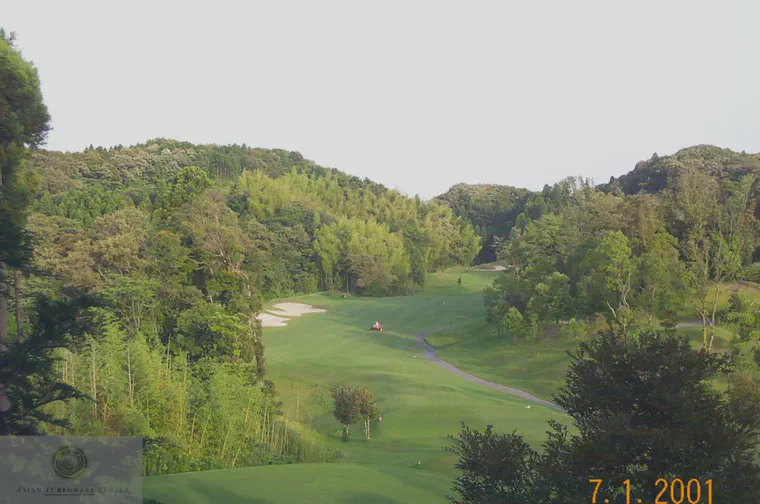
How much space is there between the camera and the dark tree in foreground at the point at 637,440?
20.0 feet

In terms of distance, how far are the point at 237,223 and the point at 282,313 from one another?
25317 mm

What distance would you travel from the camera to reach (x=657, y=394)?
6.42m

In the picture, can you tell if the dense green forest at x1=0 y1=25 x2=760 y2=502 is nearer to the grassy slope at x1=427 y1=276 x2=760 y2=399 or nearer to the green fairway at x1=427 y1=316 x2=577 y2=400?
the grassy slope at x1=427 y1=276 x2=760 y2=399

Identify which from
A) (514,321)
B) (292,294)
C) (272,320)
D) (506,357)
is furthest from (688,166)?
(292,294)

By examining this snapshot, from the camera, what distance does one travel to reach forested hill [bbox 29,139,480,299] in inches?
1187

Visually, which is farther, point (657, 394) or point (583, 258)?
point (583, 258)

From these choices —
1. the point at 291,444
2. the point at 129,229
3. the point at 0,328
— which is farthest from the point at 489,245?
the point at 0,328

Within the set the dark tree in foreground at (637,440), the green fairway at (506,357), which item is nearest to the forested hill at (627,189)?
the green fairway at (506,357)

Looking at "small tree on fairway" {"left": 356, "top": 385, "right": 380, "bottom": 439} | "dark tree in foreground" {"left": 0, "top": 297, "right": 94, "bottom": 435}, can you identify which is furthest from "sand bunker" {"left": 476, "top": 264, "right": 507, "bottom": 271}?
"dark tree in foreground" {"left": 0, "top": 297, "right": 94, "bottom": 435}

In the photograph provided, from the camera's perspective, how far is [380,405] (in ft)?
90.4

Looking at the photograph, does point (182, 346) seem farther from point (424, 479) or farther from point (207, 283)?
point (424, 479)

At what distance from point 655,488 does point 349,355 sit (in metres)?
34.6

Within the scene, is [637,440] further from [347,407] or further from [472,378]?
[472,378]

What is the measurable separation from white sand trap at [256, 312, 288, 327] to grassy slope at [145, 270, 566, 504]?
1036mm
